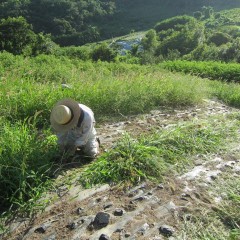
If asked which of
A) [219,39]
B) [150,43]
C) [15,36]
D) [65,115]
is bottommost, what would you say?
[150,43]

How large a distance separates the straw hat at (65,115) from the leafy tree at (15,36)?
24.7 meters

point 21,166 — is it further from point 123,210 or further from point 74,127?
point 123,210

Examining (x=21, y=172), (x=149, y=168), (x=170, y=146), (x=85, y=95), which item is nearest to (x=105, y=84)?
(x=85, y=95)

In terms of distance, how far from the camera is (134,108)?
21.1 feet

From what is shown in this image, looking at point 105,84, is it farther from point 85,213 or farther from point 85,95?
point 85,213

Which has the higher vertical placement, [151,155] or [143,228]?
[151,155]

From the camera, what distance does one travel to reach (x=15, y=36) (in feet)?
91.9

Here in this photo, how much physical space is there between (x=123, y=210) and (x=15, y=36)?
27.4m

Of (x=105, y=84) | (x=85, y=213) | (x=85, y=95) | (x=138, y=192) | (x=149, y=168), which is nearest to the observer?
(x=85, y=213)

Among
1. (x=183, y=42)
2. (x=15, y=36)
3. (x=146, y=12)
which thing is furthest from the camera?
(x=146, y=12)

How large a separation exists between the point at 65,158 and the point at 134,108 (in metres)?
2.69

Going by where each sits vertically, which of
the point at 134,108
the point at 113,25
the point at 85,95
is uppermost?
the point at 85,95

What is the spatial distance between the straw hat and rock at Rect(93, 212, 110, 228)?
116cm

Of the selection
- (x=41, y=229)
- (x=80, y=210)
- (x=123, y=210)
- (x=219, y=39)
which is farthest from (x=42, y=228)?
(x=219, y=39)
